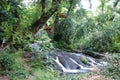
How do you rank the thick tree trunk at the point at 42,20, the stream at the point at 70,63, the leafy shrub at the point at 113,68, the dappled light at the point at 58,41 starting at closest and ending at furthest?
the leafy shrub at the point at 113,68 < the dappled light at the point at 58,41 < the stream at the point at 70,63 < the thick tree trunk at the point at 42,20

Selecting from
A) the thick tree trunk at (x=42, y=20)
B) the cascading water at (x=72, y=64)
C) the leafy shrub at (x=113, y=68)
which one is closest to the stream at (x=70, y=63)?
the cascading water at (x=72, y=64)

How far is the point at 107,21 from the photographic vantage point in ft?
57.7

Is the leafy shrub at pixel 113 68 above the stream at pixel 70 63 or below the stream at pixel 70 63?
above

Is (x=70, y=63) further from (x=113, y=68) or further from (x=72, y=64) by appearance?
(x=113, y=68)

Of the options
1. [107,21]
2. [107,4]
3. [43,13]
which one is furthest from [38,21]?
[107,4]

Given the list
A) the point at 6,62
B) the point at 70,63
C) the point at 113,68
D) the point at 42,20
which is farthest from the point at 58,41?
the point at 113,68

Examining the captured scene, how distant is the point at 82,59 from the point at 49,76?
4788 mm

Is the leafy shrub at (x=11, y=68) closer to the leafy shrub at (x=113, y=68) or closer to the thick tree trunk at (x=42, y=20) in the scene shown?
the leafy shrub at (x=113, y=68)

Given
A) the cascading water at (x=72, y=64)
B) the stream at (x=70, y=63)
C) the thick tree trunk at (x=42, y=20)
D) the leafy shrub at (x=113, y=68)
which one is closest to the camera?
the leafy shrub at (x=113, y=68)

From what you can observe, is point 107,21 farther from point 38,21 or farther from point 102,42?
point 38,21

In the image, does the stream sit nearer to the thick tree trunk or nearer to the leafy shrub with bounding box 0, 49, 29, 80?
the thick tree trunk

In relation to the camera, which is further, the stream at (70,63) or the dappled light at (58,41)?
the stream at (70,63)

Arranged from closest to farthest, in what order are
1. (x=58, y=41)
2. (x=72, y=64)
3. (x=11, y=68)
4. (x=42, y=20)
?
(x=11, y=68) → (x=72, y=64) → (x=42, y=20) → (x=58, y=41)

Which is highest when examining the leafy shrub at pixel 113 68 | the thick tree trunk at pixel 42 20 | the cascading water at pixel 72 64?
the thick tree trunk at pixel 42 20
